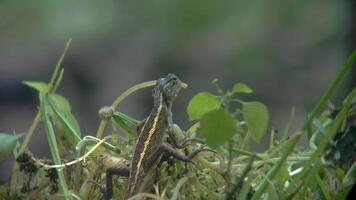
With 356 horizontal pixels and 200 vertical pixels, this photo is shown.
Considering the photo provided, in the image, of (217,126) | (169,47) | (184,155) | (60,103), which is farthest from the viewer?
(169,47)

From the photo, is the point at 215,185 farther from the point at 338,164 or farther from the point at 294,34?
the point at 294,34

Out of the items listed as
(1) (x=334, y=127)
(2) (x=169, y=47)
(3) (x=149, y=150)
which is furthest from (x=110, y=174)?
(2) (x=169, y=47)

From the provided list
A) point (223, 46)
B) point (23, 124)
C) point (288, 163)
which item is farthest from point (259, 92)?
point (288, 163)

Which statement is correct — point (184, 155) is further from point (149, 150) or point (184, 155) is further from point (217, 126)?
point (217, 126)

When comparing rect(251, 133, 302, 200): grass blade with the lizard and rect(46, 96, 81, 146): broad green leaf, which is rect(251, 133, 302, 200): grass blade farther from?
rect(46, 96, 81, 146): broad green leaf

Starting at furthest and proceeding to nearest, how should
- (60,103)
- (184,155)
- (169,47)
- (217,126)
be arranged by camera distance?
1. (169,47)
2. (60,103)
3. (184,155)
4. (217,126)

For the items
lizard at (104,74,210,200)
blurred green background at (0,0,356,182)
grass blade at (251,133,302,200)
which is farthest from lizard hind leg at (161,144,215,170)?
blurred green background at (0,0,356,182)
